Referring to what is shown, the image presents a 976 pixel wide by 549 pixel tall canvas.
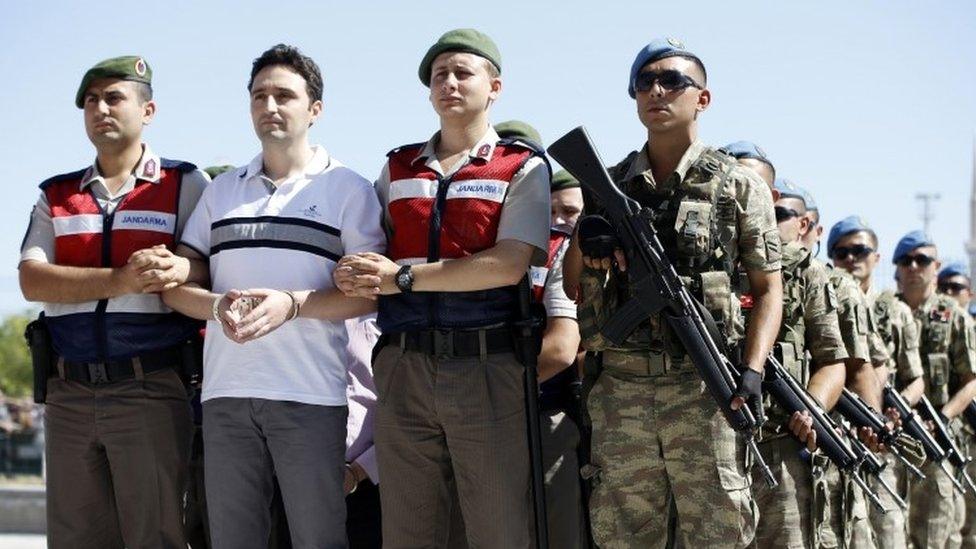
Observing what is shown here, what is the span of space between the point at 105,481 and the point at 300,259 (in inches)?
53.1

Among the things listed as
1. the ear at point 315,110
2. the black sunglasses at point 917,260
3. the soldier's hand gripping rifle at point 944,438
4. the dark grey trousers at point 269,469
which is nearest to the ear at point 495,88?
the ear at point 315,110

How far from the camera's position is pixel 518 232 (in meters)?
4.95

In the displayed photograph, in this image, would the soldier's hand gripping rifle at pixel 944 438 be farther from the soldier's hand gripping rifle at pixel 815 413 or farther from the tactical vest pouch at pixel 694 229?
the tactical vest pouch at pixel 694 229

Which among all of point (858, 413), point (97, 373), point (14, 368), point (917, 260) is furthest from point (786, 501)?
point (14, 368)

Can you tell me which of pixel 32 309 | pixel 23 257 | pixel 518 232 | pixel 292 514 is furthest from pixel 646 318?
pixel 32 309

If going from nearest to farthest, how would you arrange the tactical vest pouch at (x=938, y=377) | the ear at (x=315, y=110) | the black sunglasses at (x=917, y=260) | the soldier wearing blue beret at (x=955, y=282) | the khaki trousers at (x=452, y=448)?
1. the khaki trousers at (x=452, y=448)
2. the ear at (x=315, y=110)
3. the tactical vest pouch at (x=938, y=377)
4. the black sunglasses at (x=917, y=260)
5. the soldier wearing blue beret at (x=955, y=282)

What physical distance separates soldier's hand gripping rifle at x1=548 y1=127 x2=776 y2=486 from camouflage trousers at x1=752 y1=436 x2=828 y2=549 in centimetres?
122

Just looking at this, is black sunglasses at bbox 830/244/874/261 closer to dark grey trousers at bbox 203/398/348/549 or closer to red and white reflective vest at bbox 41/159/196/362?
dark grey trousers at bbox 203/398/348/549

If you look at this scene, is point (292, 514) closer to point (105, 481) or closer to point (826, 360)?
point (105, 481)

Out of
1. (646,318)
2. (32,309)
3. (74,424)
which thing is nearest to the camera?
(646,318)

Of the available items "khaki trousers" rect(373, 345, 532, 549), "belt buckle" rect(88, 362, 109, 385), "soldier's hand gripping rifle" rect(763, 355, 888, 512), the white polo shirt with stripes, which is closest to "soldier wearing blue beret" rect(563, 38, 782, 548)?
"khaki trousers" rect(373, 345, 532, 549)

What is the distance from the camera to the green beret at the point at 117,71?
5.62 meters

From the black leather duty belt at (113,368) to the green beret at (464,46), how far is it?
1743 mm

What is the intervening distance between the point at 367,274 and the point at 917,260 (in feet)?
20.5
